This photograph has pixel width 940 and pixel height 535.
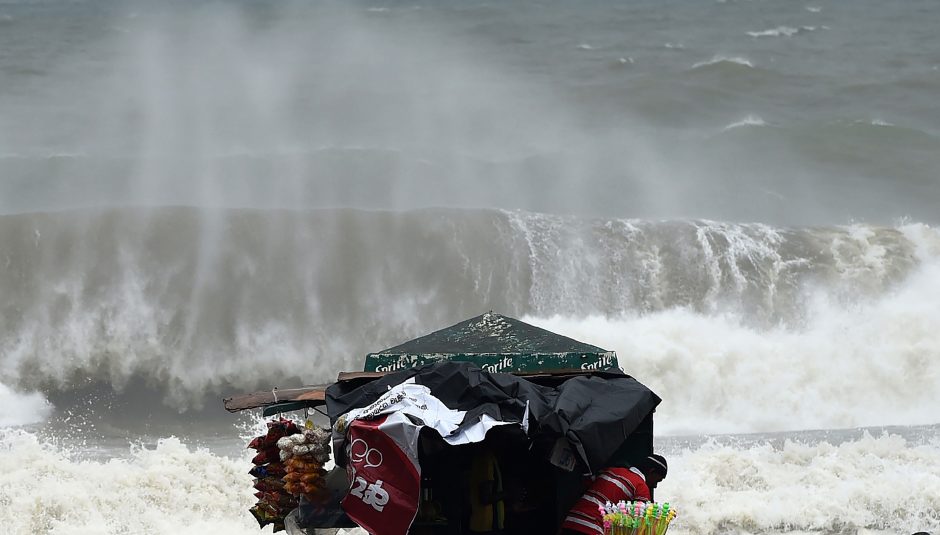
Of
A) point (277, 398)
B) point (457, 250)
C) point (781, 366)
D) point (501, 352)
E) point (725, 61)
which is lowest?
point (725, 61)

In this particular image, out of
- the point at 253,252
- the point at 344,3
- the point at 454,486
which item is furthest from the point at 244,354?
the point at 344,3

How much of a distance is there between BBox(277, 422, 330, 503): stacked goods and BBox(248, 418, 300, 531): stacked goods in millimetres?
195

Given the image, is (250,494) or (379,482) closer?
(379,482)

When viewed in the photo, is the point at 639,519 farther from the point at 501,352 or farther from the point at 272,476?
the point at 272,476

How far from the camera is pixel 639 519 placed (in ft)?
22.3

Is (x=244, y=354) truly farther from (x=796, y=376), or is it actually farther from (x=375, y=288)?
(x=796, y=376)

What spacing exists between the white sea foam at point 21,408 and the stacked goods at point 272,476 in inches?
509

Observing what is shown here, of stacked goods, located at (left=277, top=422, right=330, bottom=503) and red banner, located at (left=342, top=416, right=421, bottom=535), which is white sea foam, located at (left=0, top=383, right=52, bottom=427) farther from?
red banner, located at (left=342, top=416, right=421, bottom=535)

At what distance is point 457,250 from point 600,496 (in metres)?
17.6

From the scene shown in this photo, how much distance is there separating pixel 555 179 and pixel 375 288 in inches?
344

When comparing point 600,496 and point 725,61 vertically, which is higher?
point 600,496

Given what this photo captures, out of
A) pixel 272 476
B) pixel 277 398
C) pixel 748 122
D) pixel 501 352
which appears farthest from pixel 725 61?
pixel 272 476

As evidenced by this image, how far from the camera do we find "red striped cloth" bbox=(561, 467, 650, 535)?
7074 millimetres

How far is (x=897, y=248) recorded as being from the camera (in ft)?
82.2
